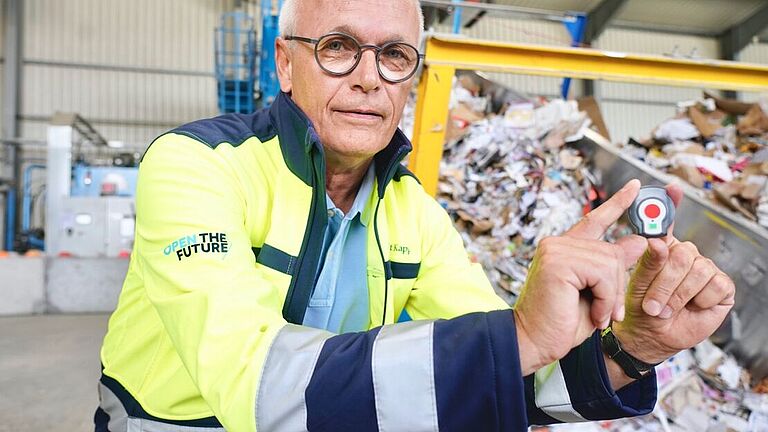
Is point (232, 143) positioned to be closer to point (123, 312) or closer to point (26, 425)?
point (123, 312)

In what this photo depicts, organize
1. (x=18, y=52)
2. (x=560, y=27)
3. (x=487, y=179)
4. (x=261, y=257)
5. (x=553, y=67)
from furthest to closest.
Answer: (x=560, y=27) → (x=18, y=52) → (x=487, y=179) → (x=553, y=67) → (x=261, y=257)

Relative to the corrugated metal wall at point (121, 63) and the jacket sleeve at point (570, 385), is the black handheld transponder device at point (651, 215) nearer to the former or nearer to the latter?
the jacket sleeve at point (570, 385)

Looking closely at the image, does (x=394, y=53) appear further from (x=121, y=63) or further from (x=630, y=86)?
(x=630, y=86)

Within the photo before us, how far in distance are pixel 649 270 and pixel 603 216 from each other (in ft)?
0.58

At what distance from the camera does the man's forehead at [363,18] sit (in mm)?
1094

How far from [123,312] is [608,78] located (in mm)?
2520

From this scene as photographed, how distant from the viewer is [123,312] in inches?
47.1

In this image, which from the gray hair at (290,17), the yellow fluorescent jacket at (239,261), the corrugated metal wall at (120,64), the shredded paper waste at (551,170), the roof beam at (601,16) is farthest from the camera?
the roof beam at (601,16)

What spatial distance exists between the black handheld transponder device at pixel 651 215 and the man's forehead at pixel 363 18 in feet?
2.00

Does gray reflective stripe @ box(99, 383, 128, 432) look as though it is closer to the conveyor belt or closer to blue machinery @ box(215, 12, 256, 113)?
the conveyor belt

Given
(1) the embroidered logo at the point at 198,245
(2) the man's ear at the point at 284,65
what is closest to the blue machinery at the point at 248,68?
(2) the man's ear at the point at 284,65

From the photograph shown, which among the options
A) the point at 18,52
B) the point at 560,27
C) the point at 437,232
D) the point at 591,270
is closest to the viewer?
the point at 591,270

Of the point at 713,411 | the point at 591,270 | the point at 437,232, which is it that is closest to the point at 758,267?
the point at 713,411

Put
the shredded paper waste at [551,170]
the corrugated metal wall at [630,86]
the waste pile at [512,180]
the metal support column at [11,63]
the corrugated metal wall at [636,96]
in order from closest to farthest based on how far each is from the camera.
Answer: the shredded paper waste at [551,170], the waste pile at [512,180], the metal support column at [11,63], the corrugated metal wall at [630,86], the corrugated metal wall at [636,96]
